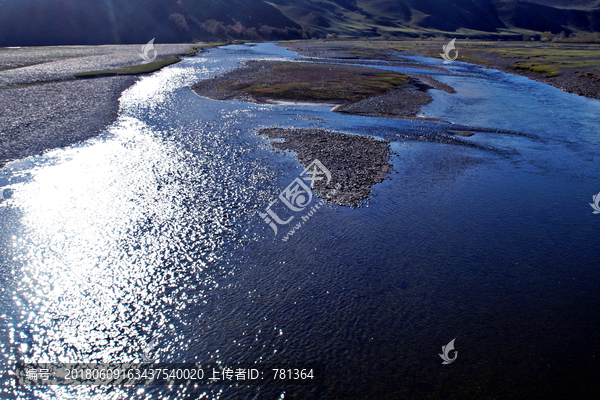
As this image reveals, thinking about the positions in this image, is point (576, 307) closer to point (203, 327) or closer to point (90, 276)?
point (203, 327)

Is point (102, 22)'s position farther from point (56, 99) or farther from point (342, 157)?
point (342, 157)

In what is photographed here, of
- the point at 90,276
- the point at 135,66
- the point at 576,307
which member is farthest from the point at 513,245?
the point at 135,66

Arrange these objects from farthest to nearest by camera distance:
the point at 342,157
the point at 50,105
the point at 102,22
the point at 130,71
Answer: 1. the point at 102,22
2. the point at 130,71
3. the point at 50,105
4. the point at 342,157

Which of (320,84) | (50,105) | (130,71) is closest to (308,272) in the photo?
(50,105)

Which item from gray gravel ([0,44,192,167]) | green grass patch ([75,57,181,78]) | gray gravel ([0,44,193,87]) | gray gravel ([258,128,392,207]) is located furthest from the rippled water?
green grass patch ([75,57,181,78])

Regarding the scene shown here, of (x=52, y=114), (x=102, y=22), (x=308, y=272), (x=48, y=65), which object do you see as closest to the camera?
(x=308, y=272)

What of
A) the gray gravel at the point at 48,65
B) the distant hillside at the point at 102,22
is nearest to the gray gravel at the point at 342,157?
the gray gravel at the point at 48,65

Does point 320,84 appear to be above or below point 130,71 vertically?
below

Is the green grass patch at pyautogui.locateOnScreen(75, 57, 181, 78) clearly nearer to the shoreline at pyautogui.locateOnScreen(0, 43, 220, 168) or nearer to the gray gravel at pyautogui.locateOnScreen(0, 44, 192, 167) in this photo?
the shoreline at pyautogui.locateOnScreen(0, 43, 220, 168)
